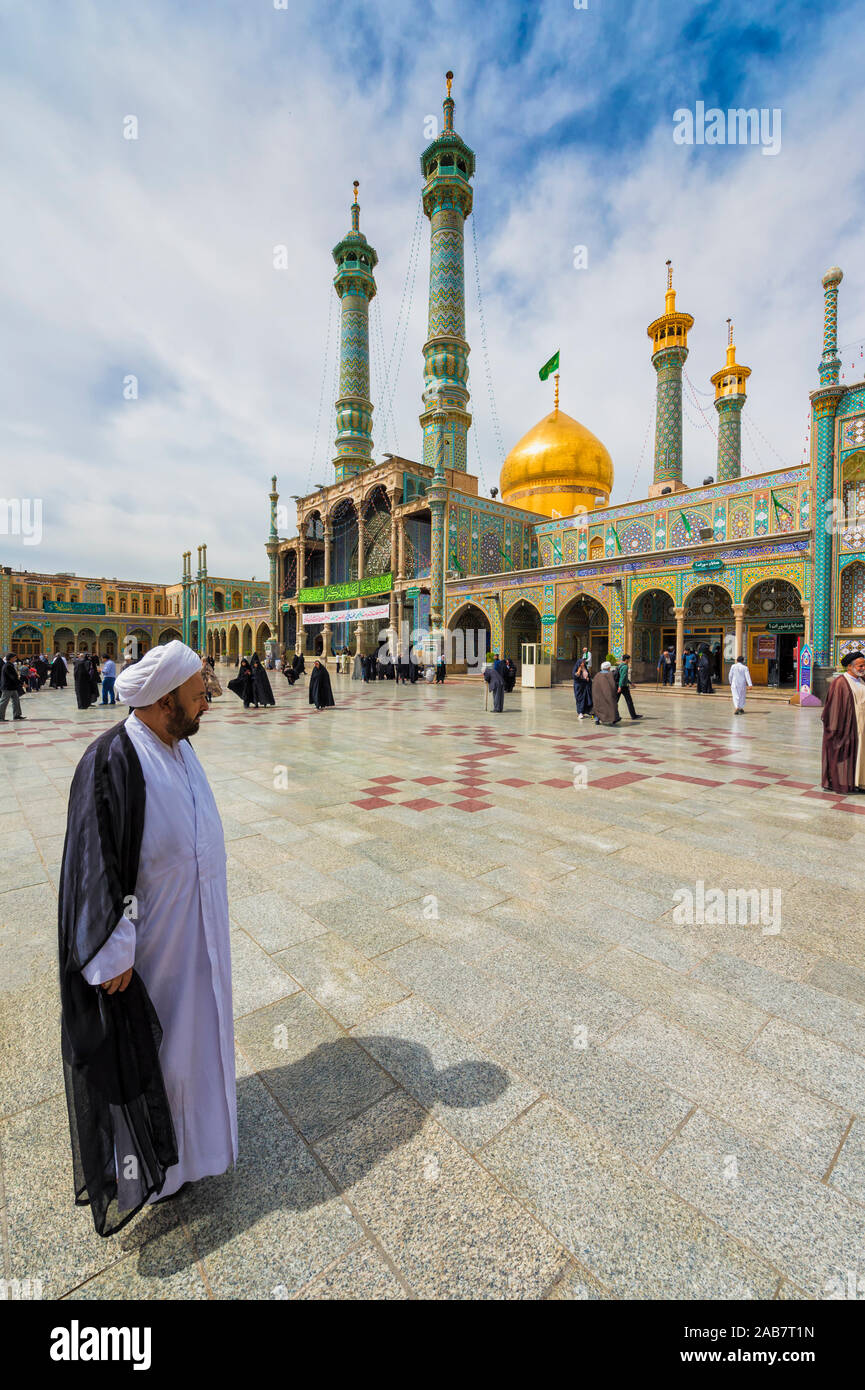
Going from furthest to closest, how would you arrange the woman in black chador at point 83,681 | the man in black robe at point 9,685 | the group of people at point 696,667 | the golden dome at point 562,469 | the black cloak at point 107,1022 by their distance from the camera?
the golden dome at point 562,469 < the group of people at point 696,667 < the woman in black chador at point 83,681 < the man in black robe at point 9,685 < the black cloak at point 107,1022

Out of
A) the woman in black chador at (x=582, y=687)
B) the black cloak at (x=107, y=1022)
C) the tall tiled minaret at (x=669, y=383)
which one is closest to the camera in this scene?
the black cloak at (x=107, y=1022)

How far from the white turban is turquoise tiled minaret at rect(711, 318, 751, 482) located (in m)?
30.3

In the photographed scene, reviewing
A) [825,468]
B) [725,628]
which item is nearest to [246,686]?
[825,468]

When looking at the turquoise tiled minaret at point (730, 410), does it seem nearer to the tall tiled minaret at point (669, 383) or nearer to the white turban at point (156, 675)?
the tall tiled minaret at point (669, 383)

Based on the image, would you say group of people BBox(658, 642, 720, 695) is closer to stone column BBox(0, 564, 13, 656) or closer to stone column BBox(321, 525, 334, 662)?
stone column BBox(321, 525, 334, 662)

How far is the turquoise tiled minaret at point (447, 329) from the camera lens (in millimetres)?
29609

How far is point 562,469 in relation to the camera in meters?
30.3

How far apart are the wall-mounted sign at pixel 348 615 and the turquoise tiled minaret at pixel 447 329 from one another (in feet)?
27.6

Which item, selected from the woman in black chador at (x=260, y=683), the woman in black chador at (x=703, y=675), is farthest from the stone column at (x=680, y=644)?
the woman in black chador at (x=260, y=683)

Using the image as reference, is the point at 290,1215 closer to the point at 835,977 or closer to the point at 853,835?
the point at 835,977

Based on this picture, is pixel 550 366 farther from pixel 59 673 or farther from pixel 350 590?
pixel 59 673

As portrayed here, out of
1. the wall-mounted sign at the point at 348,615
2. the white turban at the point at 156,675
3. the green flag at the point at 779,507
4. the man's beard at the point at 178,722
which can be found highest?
the green flag at the point at 779,507

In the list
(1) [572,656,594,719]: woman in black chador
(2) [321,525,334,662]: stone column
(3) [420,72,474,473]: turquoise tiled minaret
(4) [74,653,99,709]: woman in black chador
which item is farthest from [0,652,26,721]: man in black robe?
(3) [420,72,474,473]: turquoise tiled minaret
